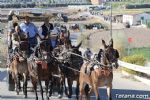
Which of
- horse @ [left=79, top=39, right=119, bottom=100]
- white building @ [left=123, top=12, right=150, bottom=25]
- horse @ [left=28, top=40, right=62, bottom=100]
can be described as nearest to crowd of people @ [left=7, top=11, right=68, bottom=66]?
horse @ [left=28, top=40, right=62, bottom=100]

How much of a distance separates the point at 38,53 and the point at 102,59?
2.58 metres

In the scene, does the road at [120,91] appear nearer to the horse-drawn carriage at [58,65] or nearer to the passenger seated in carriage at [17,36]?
the horse-drawn carriage at [58,65]

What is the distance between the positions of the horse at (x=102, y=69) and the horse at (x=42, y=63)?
4.27ft

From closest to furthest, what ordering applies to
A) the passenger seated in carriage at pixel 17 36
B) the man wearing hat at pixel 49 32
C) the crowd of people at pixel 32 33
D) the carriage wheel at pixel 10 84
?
the man wearing hat at pixel 49 32 < the crowd of people at pixel 32 33 < the passenger seated in carriage at pixel 17 36 < the carriage wheel at pixel 10 84

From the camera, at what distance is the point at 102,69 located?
15703 mm

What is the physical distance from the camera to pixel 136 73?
89.9ft

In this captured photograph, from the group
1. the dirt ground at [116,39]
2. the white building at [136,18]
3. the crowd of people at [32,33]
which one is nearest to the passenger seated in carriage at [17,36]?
the crowd of people at [32,33]

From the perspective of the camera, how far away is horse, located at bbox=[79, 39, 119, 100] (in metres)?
15.4

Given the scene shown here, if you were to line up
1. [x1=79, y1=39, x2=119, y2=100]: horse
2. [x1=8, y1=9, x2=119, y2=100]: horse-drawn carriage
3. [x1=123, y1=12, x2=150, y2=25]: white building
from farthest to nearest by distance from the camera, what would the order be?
[x1=123, y1=12, x2=150, y2=25]: white building
[x1=8, y1=9, x2=119, y2=100]: horse-drawn carriage
[x1=79, y1=39, x2=119, y2=100]: horse

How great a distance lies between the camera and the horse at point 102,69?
50.6ft

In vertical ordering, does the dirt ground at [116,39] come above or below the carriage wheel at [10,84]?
below

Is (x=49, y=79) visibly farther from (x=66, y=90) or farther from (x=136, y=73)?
(x=136, y=73)

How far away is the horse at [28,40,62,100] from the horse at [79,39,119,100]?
1301mm

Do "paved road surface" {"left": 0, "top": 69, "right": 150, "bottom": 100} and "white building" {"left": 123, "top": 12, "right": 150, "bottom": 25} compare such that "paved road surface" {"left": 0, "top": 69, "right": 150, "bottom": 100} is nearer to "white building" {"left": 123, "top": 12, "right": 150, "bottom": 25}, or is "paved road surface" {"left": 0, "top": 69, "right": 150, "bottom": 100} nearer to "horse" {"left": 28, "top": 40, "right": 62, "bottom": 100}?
"horse" {"left": 28, "top": 40, "right": 62, "bottom": 100}
